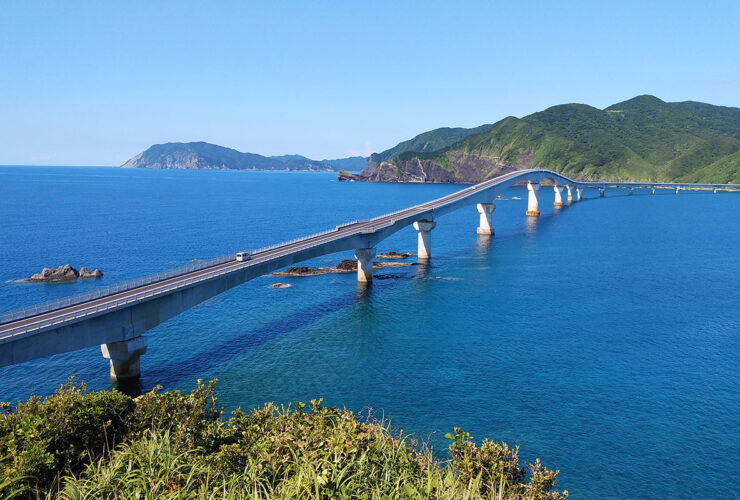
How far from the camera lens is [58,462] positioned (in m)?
23.6

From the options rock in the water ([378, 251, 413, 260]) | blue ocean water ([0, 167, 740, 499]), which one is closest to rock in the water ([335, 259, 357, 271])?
blue ocean water ([0, 167, 740, 499])

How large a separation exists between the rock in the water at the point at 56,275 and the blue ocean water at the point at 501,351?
115 inches

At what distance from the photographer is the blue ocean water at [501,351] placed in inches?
1609

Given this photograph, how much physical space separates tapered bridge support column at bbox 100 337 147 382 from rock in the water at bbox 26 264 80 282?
46.8 meters

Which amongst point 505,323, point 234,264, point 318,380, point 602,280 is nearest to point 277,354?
point 318,380

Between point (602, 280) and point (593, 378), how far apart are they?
153 feet

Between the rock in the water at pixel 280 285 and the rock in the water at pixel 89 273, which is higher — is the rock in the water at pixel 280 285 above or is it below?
below

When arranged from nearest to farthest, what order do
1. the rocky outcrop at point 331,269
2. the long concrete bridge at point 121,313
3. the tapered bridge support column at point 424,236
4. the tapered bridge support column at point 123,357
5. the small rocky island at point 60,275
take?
the long concrete bridge at point 121,313, the tapered bridge support column at point 123,357, the small rocky island at point 60,275, the rocky outcrop at point 331,269, the tapered bridge support column at point 424,236

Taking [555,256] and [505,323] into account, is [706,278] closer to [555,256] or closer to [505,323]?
[555,256]

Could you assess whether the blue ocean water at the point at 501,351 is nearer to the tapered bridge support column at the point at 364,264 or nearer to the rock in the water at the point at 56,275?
the tapered bridge support column at the point at 364,264

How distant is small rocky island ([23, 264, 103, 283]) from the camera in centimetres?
8931

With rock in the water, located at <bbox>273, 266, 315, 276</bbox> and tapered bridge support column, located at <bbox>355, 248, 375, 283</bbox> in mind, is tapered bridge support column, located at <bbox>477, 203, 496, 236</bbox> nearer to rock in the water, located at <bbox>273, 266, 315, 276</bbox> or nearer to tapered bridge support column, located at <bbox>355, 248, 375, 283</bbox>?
tapered bridge support column, located at <bbox>355, 248, 375, 283</bbox>

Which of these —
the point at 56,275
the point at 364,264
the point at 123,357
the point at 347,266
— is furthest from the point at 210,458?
the point at 347,266

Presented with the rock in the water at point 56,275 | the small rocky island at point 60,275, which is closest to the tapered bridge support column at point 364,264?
the small rocky island at point 60,275
